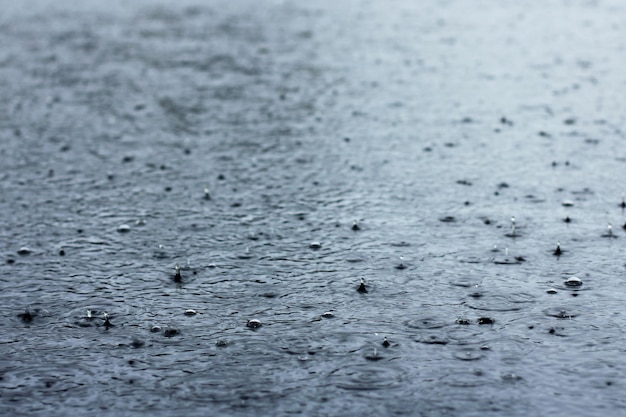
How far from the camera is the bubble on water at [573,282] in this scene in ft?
23.4

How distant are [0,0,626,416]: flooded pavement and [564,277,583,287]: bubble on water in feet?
0.15

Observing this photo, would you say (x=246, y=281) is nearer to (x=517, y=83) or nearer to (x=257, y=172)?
(x=257, y=172)

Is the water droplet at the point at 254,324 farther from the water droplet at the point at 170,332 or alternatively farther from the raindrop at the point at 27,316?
the raindrop at the point at 27,316

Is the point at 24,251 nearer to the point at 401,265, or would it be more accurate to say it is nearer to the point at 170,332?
the point at 170,332

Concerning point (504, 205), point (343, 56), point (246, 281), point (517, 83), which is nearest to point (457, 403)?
point (246, 281)

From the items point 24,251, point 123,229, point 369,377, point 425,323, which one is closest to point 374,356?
point 369,377

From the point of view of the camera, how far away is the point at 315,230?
8578mm

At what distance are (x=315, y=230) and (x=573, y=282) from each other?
8.60 feet

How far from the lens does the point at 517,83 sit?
14.0 meters

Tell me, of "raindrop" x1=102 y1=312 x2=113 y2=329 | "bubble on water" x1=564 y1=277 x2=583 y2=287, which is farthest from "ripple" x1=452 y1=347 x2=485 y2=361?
"raindrop" x1=102 y1=312 x2=113 y2=329

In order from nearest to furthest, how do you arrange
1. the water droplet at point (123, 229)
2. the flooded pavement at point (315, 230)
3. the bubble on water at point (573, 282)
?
the flooded pavement at point (315, 230) < the bubble on water at point (573, 282) < the water droplet at point (123, 229)

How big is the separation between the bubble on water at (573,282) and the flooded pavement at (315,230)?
0.15 ft

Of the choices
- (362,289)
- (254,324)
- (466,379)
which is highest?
(362,289)

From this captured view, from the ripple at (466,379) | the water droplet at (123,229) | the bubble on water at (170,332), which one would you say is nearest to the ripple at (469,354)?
the ripple at (466,379)
